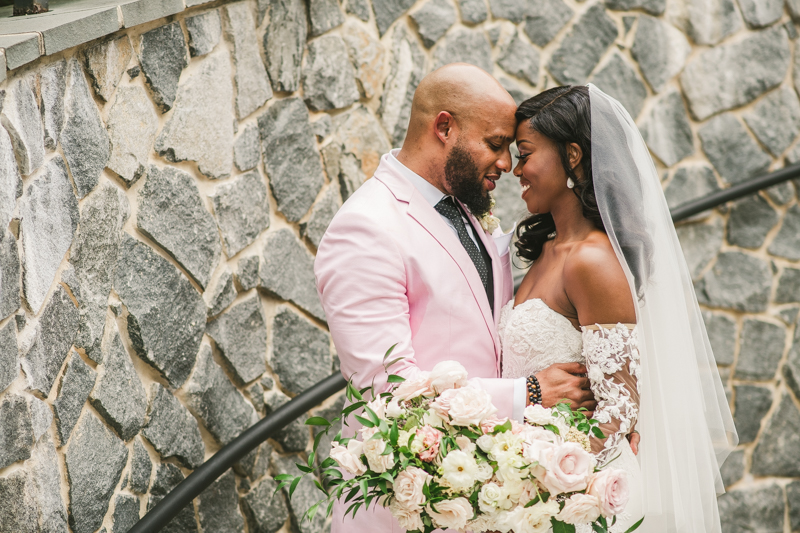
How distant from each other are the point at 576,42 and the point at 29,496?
340 centimetres

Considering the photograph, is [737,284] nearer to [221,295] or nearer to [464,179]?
[464,179]

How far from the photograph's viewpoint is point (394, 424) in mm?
1657

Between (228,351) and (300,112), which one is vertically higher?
(300,112)

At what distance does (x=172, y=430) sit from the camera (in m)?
2.49

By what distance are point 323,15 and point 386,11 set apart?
0.41 m

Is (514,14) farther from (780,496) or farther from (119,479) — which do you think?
(780,496)

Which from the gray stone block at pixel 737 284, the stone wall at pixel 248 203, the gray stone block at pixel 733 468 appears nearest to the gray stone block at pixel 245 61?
the stone wall at pixel 248 203

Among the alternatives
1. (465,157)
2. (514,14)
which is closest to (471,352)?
(465,157)

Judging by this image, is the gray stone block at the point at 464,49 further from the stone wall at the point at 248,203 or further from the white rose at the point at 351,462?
the white rose at the point at 351,462

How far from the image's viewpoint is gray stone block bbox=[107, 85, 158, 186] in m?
2.19

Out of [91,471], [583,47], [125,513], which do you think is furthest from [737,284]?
[91,471]

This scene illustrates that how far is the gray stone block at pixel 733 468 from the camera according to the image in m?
4.46

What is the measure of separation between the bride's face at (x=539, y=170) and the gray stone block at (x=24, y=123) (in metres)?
1.38

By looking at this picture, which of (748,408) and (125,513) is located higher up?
(125,513)
